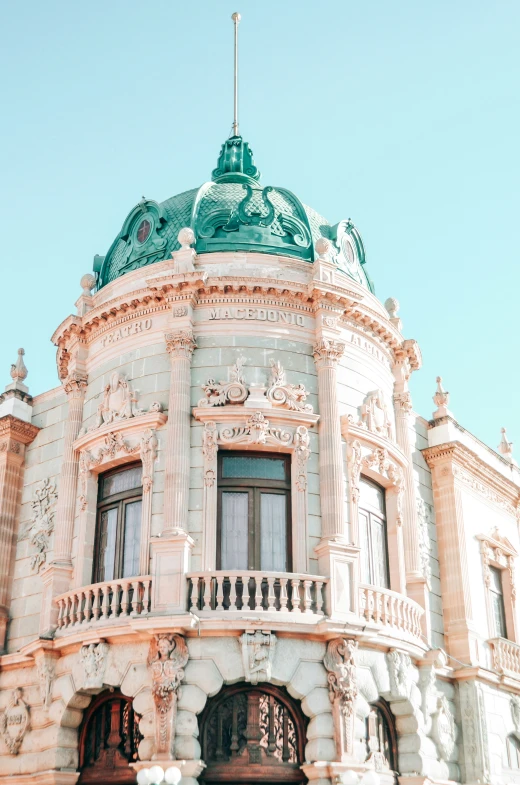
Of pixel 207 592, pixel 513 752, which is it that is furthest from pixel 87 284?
pixel 513 752

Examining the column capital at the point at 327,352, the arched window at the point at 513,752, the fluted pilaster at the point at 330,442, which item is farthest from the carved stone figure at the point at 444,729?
the column capital at the point at 327,352

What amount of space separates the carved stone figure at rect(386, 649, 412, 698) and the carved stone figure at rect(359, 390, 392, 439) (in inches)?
181

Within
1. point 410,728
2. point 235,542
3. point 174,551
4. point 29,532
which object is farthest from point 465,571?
point 29,532

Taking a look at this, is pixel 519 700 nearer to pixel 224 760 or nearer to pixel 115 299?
pixel 224 760

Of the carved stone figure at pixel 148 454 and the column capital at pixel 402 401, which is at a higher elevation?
the column capital at pixel 402 401

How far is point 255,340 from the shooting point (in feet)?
70.0

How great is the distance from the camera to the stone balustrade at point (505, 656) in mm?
24109

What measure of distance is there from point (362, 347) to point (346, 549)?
511cm

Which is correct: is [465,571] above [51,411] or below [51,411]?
below

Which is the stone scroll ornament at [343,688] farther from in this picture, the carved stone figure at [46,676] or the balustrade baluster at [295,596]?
the carved stone figure at [46,676]

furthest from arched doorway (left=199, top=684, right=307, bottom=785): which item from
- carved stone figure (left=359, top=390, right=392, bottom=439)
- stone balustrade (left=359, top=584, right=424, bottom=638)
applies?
carved stone figure (left=359, top=390, right=392, bottom=439)

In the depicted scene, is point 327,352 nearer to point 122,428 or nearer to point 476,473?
point 122,428

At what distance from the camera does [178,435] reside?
66.1 feet

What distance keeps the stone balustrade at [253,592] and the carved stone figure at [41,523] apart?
5.23 metres
